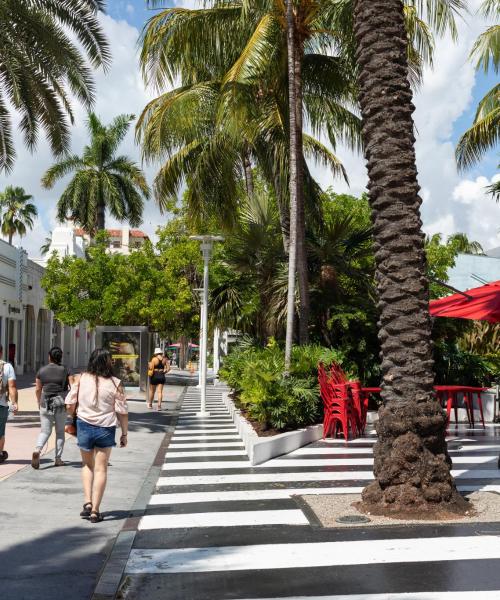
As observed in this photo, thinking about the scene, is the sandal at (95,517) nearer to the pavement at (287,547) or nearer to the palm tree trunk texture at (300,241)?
the pavement at (287,547)

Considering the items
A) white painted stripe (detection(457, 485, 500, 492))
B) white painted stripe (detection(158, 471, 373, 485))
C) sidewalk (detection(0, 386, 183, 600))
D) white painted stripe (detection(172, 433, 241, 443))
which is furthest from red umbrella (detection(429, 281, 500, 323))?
sidewalk (detection(0, 386, 183, 600))

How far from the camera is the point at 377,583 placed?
5367 millimetres

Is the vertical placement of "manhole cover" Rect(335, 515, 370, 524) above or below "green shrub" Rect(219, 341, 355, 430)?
below

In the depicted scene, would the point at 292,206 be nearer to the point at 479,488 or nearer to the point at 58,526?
the point at 479,488

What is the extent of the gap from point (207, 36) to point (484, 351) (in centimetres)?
1068

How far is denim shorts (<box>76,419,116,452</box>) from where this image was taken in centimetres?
762

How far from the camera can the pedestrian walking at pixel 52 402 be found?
35.2 ft

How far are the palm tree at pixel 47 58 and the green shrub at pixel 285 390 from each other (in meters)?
7.76

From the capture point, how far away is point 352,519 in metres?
7.30

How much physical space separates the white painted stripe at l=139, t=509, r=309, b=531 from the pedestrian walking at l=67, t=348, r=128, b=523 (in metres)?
0.57

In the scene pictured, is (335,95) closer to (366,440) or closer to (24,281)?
(366,440)

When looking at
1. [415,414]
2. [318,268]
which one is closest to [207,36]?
[318,268]

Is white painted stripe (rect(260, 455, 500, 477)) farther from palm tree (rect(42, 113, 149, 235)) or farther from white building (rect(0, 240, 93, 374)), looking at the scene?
palm tree (rect(42, 113, 149, 235))

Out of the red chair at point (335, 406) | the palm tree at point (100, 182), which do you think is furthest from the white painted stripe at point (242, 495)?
the palm tree at point (100, 182)
